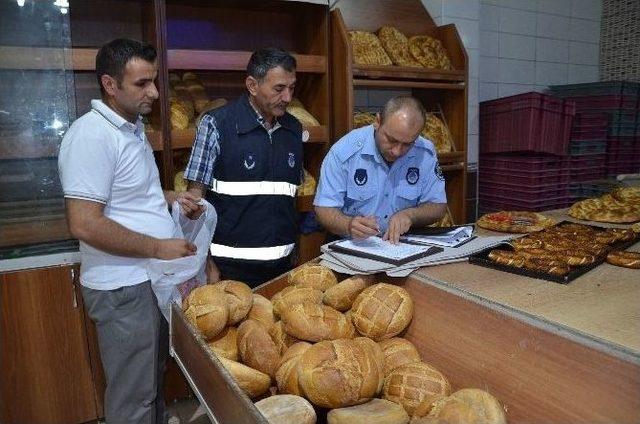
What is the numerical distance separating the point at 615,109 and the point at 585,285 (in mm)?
3292

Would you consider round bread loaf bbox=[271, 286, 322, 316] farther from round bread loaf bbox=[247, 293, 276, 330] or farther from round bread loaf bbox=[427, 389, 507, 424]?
round bread loaf bbox=[427, 389, 507, 424]

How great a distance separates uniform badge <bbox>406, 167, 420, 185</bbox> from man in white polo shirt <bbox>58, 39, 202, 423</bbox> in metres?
0.98

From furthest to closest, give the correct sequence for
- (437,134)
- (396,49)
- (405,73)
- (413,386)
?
(437,134) < (396,49) < (405,73) < (413,386)

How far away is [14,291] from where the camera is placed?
7.32 feet

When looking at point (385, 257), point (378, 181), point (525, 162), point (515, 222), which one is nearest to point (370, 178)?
point (378, 181)

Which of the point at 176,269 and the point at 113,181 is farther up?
the point at 113,181

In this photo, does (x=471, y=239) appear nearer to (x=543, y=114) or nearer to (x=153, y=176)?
(x=153, y=176)

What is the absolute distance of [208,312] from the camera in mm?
1270

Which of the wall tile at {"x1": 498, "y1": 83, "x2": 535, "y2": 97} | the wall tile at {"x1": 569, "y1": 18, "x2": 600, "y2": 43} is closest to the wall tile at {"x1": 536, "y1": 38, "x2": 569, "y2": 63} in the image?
the wall tile at {"x1": 569, "y1": 18, "x2": 600, "y2": 43}

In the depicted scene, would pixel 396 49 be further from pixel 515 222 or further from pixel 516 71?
pixel 516 71

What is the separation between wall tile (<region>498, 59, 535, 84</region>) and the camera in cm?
426

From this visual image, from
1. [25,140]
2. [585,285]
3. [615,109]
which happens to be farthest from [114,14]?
[615,109]

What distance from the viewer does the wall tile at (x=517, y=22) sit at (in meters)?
4.20

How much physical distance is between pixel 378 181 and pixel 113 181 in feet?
3.66
